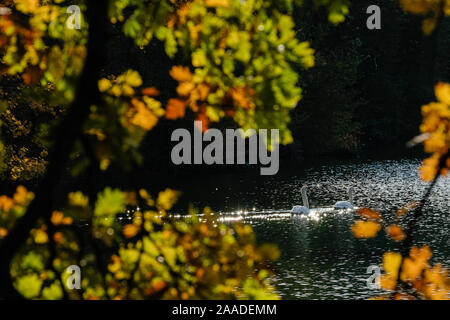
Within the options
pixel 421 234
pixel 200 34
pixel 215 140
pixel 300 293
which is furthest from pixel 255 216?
pixel 200 34

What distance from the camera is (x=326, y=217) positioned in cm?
2645

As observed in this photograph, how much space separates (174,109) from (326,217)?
23545 millimetres

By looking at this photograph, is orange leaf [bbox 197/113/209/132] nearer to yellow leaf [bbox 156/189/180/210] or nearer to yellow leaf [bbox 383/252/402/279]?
yellow leaf [bbox 156/189/180/210]

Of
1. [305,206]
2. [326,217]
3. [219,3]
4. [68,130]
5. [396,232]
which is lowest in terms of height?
[396,232]

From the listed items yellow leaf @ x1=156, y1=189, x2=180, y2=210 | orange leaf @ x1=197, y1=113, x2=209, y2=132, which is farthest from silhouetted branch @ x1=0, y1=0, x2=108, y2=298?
yellow leaf @ x1=156, y1=189, x2=180, y2=210

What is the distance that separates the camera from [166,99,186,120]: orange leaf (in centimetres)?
327

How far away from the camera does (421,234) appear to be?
22766mm

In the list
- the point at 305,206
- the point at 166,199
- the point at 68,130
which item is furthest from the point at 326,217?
the point at 68,130

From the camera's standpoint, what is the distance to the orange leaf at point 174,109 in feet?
10.7

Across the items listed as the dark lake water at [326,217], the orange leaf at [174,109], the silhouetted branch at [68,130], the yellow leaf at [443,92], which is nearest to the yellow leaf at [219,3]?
the orange leaf at [174,109]

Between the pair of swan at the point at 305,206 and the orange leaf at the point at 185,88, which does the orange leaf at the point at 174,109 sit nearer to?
the orange leaf at the point at 185,88

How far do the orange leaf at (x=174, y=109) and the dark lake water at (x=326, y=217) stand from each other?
13.3 metres

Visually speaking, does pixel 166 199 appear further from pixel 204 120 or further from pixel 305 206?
pixel 305 206
